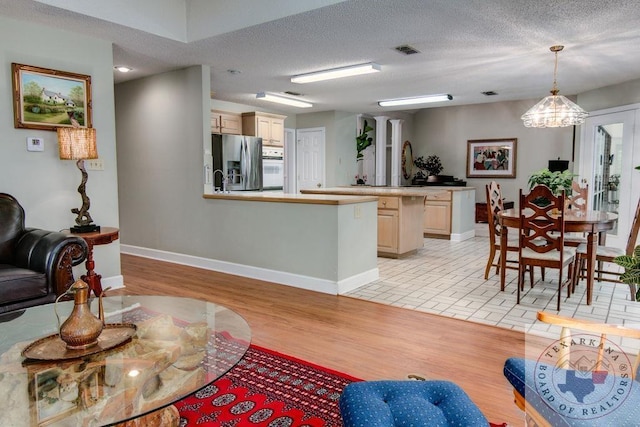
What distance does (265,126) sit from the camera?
736cm

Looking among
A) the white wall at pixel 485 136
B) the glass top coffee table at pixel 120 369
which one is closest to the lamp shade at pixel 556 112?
the white wall at pixel 485 136

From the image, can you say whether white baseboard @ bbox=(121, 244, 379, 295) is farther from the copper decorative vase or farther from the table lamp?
the copper decorative vase

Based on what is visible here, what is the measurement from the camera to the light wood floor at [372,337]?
8.04 feet

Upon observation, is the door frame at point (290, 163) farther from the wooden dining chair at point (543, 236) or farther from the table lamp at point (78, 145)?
the wooden dining chair at point (543, 236)

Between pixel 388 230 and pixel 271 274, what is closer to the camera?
pixel 271 274

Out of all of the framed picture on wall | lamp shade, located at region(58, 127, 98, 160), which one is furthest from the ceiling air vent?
the framed picture on wall

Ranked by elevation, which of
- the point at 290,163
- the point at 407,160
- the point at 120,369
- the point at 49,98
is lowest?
the point at 120,369

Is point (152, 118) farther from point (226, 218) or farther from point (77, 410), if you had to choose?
point (77, 410)

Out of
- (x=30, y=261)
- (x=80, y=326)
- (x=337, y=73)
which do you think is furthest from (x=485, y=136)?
(x=80, y=326)

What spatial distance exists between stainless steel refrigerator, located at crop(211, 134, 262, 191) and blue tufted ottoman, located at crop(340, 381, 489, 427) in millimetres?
5175

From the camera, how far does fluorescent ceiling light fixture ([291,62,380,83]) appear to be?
4.93 meters

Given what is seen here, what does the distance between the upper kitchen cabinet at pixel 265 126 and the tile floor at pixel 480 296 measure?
309 centimetres

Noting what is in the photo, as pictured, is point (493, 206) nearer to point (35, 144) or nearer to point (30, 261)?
point (30, 261)

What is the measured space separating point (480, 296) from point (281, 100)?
4547 mm
